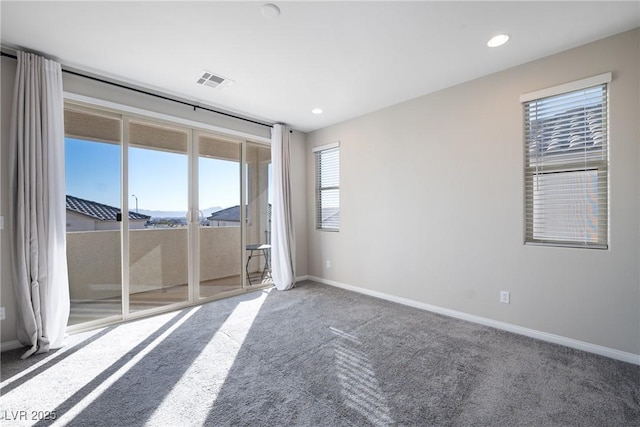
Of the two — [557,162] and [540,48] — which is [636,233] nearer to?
[557,162]

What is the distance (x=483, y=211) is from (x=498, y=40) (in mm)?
1589

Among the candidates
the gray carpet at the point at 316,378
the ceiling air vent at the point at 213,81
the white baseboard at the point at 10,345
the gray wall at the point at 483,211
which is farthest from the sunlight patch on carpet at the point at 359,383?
the ceiling air vent at the point at 213,81

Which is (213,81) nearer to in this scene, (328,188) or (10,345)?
(328,188)

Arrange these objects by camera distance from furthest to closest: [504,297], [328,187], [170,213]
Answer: [328,187]
[170,213]
[504,297]

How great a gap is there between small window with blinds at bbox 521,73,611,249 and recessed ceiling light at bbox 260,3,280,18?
241 cm

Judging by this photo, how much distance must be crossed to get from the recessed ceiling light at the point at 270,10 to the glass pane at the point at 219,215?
7.17 feet

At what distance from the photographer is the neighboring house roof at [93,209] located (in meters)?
2.79

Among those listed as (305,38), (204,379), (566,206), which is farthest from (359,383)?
(305,38)

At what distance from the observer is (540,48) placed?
242 cm

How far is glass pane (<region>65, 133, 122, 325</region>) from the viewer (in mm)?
2805

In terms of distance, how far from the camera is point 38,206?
2.42m

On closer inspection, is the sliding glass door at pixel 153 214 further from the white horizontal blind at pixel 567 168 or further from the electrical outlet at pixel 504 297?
the white horizontal blind at pixel 567 168

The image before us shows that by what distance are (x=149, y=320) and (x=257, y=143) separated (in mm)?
2816

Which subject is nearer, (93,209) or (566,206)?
(566,206)
